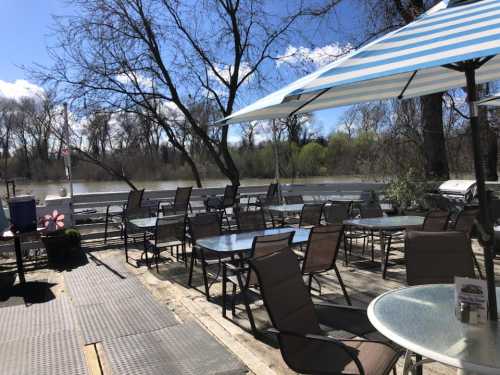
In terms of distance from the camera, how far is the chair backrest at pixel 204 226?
4.45 m

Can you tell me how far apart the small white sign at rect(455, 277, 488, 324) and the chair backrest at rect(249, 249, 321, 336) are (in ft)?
2.52

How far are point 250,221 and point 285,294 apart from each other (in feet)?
9.21

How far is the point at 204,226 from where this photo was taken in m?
4.53

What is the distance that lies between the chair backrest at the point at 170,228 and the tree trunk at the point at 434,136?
6082 mm

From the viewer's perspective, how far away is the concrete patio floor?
2.77m

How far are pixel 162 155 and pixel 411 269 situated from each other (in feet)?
78.3

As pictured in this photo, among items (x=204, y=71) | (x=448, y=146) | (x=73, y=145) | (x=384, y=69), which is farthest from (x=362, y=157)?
(x=384, y=69)

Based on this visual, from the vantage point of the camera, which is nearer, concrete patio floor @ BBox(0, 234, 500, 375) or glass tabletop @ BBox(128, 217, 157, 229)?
concrete patio floor @ BBox(0, 234, 500, 375)

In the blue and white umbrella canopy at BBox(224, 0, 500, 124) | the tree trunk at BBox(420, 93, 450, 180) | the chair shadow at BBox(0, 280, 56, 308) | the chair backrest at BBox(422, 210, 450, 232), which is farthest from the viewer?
the tree trunk at BBox(420, 93, 450, 180)

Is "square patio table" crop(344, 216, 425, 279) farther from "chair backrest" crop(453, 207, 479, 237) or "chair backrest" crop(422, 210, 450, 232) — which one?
"chair backrest" crop(453, 207, 479, 237)

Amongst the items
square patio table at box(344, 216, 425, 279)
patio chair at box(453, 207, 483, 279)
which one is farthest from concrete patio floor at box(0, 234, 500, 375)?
patio chair at box(453, 207, 483, 279)

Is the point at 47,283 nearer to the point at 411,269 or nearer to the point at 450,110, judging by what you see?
the point at 411,269

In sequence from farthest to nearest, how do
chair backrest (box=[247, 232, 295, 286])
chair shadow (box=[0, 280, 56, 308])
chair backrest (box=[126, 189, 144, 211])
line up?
chair backrest (box=[126, 189, 144, 211]) → chair shadow (box=[0, 280, 56, 308]) → chair backrest (box=[247, 232, 295, 286])

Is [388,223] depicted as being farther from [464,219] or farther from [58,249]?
[58,249]
